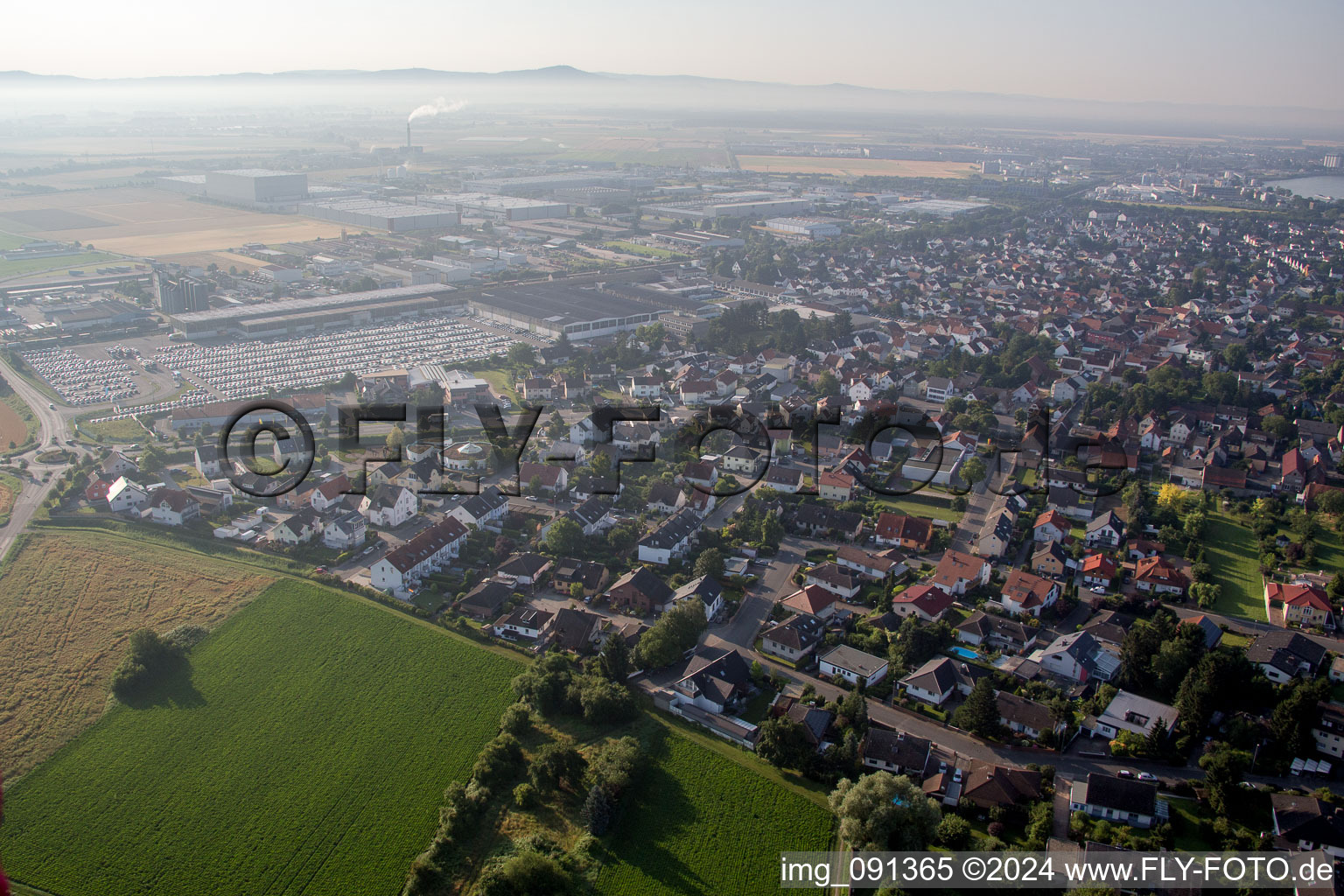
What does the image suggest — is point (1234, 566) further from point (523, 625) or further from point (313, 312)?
point (313, 312)

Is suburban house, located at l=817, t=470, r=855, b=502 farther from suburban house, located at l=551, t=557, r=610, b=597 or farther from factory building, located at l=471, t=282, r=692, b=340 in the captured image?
factory building, located at l=471, t=282, r=692, b=340

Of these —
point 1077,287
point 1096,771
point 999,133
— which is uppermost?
point 999,133

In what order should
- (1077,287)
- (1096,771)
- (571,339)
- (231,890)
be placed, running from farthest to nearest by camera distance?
(1077,287)
(571,339)
(1096,771)
(231,890)

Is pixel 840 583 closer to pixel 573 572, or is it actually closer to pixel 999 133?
pixel 573 572

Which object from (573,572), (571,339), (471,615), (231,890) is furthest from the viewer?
(571,339)

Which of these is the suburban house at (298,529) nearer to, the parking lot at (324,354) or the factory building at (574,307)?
the parking lot at (324,354)

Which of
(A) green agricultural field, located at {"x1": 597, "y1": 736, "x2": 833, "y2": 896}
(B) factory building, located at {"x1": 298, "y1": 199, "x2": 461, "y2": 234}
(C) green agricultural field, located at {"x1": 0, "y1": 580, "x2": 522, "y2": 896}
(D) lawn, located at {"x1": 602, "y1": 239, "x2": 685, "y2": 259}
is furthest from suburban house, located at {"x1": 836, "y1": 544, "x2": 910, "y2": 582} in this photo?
(B) factory building, located at {"x1": 298, "y1": 199, "x2": 461, "y2": 234}

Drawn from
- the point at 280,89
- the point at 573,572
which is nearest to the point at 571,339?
the point at 573,572

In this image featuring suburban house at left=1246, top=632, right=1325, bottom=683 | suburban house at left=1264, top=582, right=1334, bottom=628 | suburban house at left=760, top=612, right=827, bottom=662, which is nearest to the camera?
suburban house at left=1246, top=632, right=1325, bottom=683
